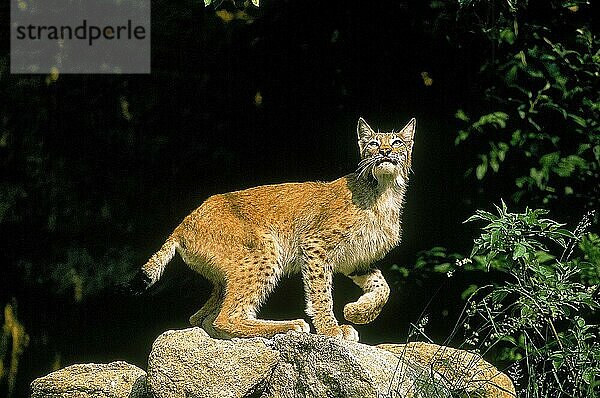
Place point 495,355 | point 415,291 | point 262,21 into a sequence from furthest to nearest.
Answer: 1. point 262,21
2. point 415,291
3. point 495,355

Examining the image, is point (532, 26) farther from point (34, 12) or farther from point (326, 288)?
point (34, 12)

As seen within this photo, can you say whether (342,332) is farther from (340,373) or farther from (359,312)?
(340,373)

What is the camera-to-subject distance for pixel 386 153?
5918 mm

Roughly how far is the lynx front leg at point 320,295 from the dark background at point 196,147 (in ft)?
3.89

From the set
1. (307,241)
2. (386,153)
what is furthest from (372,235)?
(386,153)

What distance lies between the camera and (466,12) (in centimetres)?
702

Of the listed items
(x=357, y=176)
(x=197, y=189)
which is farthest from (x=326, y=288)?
(x=197, y=189)

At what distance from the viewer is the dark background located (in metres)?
7.18

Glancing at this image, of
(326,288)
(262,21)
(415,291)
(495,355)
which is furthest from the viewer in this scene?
(262,21)

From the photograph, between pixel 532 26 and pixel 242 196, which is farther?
pixel 532 26

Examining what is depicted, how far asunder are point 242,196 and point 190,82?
1760mm

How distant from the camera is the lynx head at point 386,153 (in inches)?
233

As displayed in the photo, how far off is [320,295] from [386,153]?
886 mm
